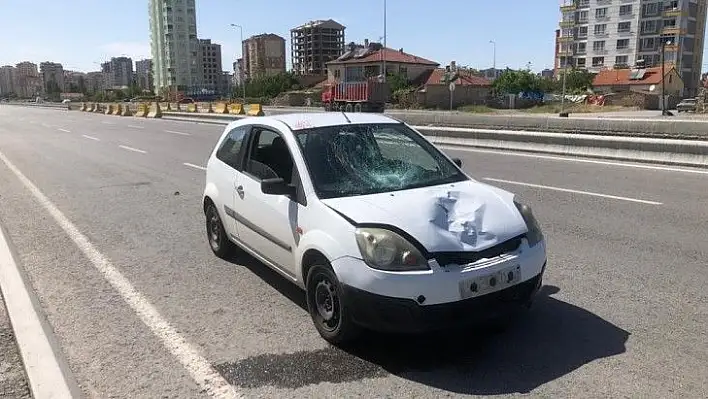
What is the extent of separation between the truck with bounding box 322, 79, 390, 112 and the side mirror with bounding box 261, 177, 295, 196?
1794 inches

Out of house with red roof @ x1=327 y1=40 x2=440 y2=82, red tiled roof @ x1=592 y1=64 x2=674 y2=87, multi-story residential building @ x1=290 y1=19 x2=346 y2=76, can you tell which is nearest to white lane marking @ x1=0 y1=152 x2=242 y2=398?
house with red roof @ x1=327 y1=40 x2=440 y2=82

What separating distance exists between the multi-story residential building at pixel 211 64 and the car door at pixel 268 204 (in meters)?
161

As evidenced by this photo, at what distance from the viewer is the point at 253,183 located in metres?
5.14

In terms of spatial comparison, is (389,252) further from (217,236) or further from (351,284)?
(217,236)

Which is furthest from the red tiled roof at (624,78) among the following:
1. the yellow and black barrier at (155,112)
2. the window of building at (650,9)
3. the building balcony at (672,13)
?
the yellow and black barrier at (155,112)

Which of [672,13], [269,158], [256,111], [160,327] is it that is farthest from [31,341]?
[672,13]

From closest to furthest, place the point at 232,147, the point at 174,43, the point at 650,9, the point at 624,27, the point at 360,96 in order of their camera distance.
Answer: the point at 232,147 < the point at 360,96 < the point at 650,9 < the point at 624,27 < the point at 174,43

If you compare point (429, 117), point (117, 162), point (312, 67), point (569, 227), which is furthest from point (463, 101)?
point (312, 67)

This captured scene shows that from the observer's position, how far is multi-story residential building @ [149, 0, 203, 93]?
133875mm

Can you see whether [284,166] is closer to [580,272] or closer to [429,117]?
[580,272]

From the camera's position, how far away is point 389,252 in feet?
11.9

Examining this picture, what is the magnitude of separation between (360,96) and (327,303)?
48154 millimetres

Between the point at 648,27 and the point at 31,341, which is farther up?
the point at 648,27

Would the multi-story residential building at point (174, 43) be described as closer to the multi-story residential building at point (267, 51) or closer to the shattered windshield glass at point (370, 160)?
the multi-story residential building at point (267, 51)
